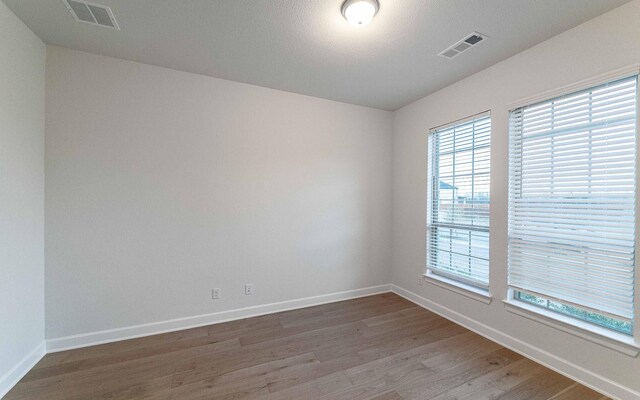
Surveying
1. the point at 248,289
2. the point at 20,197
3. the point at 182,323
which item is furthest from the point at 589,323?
the point at 20,197

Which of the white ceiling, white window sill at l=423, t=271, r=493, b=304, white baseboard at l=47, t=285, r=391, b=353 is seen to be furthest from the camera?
white window sill at l=423, t=271, r=493, b=304

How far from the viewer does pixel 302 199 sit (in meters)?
3.38

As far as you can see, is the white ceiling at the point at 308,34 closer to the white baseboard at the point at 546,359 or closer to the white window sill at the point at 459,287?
the white window sill at the point at 459,287

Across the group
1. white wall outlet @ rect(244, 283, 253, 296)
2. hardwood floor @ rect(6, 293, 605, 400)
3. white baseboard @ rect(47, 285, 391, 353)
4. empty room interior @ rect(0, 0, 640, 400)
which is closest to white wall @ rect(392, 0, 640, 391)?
empty room interior @ rect(0, 0, 640, 400)

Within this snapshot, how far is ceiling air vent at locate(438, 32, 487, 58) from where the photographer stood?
7.07 feet

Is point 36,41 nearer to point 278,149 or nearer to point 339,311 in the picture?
point 278,149

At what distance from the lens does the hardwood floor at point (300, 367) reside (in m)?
1.86

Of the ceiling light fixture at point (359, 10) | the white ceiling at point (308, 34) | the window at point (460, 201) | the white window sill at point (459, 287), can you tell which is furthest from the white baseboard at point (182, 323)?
the ceiling light fixture at point (359, 10)

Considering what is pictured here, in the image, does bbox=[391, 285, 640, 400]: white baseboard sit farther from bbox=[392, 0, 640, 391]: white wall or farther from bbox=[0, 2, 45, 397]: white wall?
bbox=[0, 2, 45, 397]: white wall

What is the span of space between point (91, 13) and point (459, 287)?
418cm

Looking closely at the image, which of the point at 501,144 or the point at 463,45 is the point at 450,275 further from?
the point at 463,45

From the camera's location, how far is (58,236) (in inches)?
92.1

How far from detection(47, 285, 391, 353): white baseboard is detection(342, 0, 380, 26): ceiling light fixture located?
119 inches

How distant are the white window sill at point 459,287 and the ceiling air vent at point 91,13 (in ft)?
13.3
